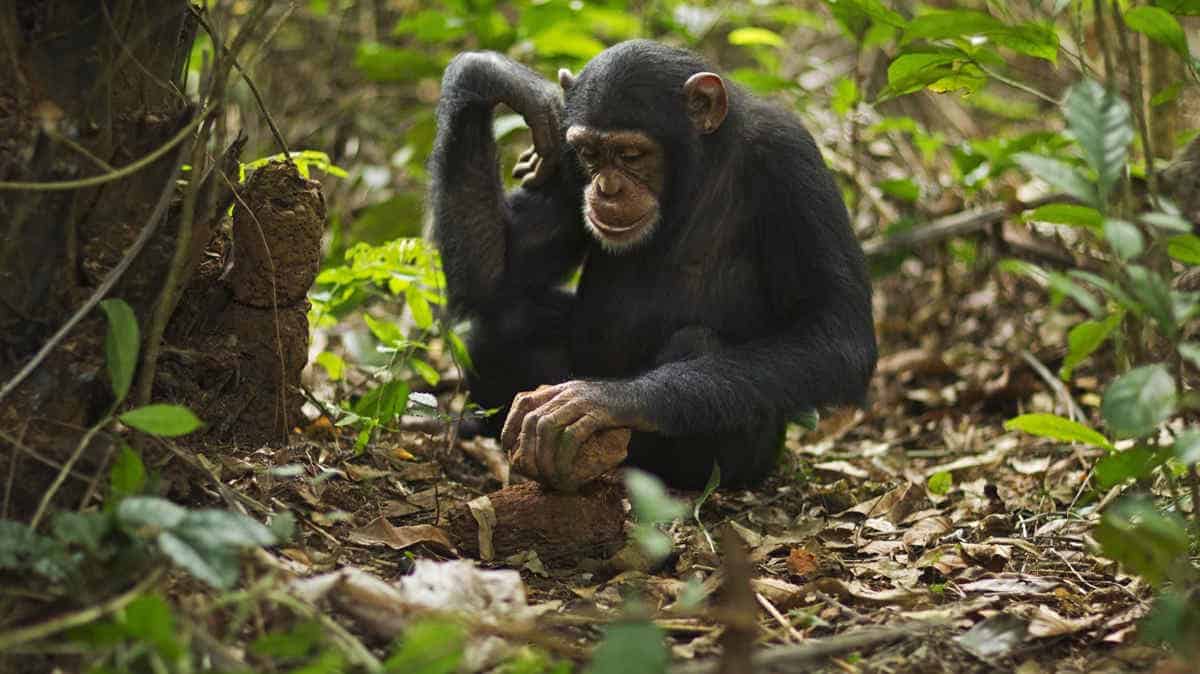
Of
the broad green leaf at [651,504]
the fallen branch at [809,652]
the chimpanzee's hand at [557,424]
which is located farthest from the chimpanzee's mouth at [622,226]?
the broad green leaf at [651,504]

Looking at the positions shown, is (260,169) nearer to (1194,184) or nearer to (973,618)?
(973,618)

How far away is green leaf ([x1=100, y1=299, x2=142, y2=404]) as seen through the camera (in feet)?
11.1

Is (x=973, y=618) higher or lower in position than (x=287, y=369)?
lower

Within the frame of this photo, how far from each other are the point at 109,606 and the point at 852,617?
2.30 m

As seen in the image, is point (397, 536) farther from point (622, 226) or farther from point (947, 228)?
point (947, 228)

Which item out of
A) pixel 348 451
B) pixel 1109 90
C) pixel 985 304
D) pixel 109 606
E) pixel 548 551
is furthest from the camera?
pixel 985 304

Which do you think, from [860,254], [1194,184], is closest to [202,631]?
[860,254]

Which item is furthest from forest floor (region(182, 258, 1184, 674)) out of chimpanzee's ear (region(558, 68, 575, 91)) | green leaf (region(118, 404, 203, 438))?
chimpanzee's ear (region(558, 68, 575, 91))

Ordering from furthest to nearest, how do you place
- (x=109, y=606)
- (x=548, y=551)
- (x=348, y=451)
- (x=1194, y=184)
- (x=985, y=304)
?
(x=985, y=304), (x=1194, y=184), (x=348, y=451), (x=548, y=551), (x=109, y=606)

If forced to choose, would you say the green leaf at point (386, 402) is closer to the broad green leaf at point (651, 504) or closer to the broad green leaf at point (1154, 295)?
the broad green leaf at point (651, 504)

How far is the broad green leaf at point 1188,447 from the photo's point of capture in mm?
3221

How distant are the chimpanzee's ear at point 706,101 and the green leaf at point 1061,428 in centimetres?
198

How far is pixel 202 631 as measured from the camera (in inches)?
115

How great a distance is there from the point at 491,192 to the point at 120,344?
2.82m
